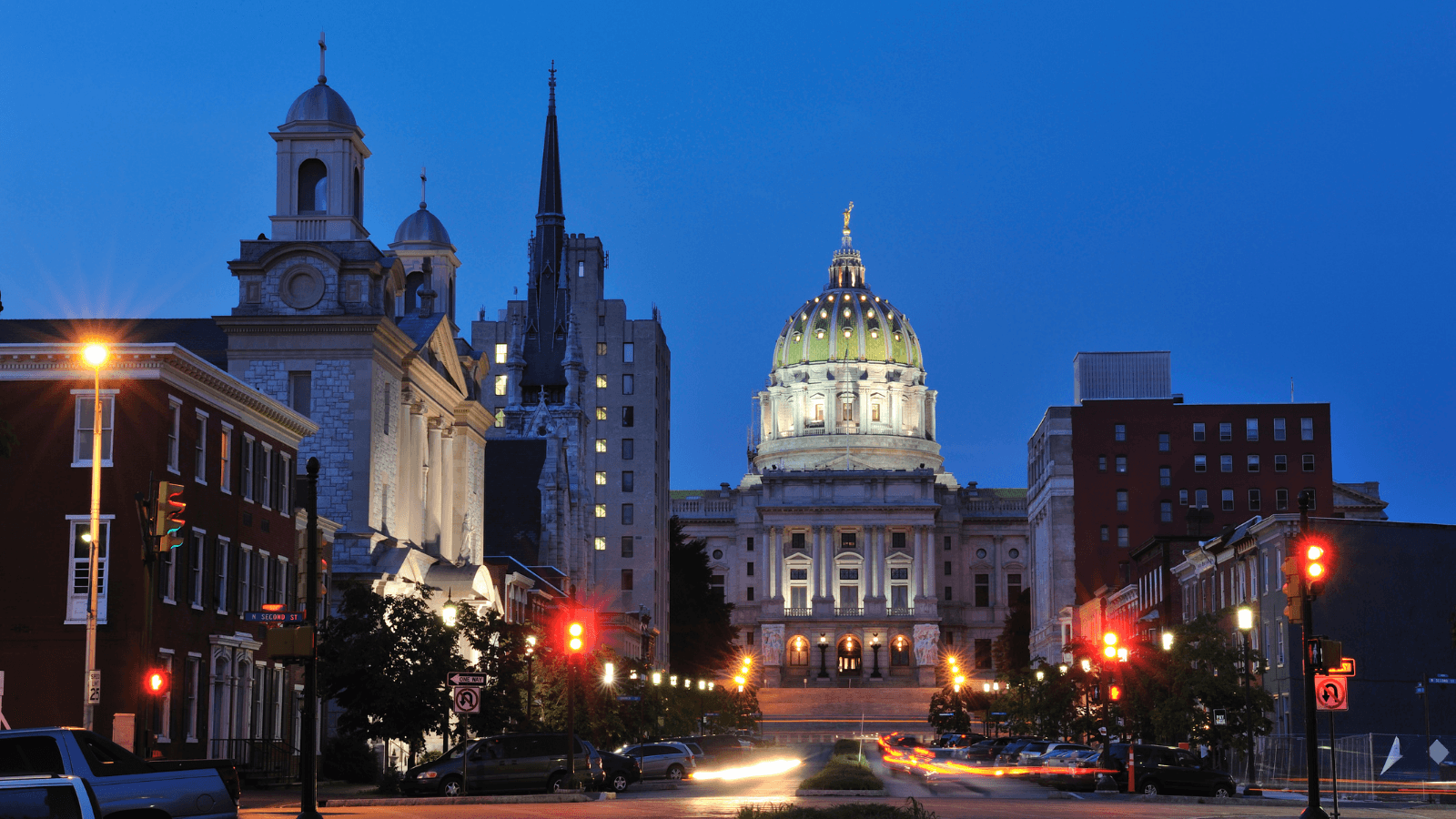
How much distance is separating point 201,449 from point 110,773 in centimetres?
2910

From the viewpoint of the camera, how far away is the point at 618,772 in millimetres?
50094

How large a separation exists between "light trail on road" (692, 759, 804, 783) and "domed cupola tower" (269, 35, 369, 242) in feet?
79.2

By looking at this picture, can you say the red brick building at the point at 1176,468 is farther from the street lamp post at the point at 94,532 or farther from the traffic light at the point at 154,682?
the street lamp post at the point at 94,532

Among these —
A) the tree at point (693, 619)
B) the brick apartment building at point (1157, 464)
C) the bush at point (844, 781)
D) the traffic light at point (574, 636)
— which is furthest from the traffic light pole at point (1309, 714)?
the tree at point (693, 619)

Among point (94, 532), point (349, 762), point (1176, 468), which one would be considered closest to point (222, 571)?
point (349, 762)

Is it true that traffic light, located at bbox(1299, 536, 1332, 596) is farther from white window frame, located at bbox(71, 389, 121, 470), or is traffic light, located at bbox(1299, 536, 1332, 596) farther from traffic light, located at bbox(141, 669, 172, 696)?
white window frame, located at bbox(71, 389, 121, 470)

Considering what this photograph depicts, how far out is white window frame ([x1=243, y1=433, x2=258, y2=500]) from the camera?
52263 millimetres

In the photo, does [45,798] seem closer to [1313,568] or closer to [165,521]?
[165,521]

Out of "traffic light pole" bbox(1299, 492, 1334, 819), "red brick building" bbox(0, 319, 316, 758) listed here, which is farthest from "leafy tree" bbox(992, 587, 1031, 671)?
"traffic light pole" bbox(1299, 492, 1334, 819)

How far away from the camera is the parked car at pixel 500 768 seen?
44.2m

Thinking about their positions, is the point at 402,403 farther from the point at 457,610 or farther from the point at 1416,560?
the point at 1416,560

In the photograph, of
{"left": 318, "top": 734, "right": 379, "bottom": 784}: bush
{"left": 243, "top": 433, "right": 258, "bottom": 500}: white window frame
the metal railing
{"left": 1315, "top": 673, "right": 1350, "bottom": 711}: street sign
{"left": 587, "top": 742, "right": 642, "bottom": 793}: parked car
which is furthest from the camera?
{"left": 318, "top": 734, "right": 379, "bottom": 784}: bush

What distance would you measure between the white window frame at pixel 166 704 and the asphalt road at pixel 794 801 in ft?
9.03

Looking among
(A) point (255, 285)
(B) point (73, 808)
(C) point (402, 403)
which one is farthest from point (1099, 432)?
(B) point (73, 808)
